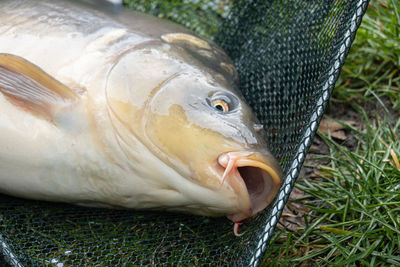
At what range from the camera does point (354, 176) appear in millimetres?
2516

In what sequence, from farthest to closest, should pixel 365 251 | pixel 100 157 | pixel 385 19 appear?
pixel 385 19 → pixel 365 251 → pixel 100 157

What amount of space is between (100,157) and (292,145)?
2.87ft

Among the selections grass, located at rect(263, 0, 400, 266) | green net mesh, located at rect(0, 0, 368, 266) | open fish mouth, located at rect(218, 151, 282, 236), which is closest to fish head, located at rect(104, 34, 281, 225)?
open fish mouth, located at rect(218, 151, 282, 236)

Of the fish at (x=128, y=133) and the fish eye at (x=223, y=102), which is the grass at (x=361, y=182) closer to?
the fish at (x=128, y=133)

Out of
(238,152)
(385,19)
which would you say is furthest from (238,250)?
(385,19)

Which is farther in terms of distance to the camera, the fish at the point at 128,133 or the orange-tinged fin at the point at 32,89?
the orange-tinged fin at the point at 32,89

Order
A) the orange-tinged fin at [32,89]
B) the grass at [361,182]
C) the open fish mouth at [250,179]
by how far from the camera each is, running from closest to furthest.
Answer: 1. the open fish mouth at [250,179]
2. the orange-tinged fin at [32,89]
3. the grass at [361,182]

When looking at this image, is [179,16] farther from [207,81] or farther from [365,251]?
[365,251]

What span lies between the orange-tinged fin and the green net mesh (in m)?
0.49

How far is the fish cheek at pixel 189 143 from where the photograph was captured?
1.88 m

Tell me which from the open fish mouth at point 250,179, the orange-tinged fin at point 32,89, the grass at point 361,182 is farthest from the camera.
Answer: the grass at point 361,182

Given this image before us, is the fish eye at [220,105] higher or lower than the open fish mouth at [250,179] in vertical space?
higher

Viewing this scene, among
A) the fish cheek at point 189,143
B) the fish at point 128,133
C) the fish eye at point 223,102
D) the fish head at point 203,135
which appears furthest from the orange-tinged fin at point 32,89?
the fish eye at point 223,102

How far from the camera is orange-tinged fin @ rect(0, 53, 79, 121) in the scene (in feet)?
6.61
